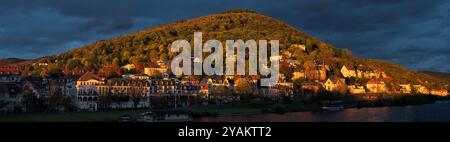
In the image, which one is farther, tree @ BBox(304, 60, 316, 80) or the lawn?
tree @ BBox(304, 60, 316, 80)

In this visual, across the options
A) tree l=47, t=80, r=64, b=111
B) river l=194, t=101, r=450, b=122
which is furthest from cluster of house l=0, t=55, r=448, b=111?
river l=194, t=101, r=450, b=122

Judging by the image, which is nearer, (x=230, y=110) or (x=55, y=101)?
(x=55, y=101)

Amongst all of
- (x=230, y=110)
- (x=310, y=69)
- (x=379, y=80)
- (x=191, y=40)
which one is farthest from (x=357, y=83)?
(x=230, y=110)

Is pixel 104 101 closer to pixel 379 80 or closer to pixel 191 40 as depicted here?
pixel 379 80

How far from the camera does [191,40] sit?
162500 millimetres

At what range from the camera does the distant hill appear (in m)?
138

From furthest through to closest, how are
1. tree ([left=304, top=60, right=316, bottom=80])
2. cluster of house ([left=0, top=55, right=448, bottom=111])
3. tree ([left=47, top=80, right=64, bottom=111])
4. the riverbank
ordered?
tree ([left=304, top=60, right=316, bottom=80]), cluster of house ([left=0, top=55, right=448, bottom=111]), tree ([left=47, top=80, right=64, bottom=111]), the riverbank

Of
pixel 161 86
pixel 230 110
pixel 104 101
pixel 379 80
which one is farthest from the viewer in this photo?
pixel 379 80

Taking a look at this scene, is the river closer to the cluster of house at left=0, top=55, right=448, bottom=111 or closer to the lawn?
the lawn

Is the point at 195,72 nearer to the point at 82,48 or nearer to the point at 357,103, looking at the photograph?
the point at 357,103

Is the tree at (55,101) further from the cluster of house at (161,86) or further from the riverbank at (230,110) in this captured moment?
the cluster of house at (161,86)

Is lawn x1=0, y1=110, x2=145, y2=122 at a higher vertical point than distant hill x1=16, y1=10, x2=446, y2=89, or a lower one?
lower
